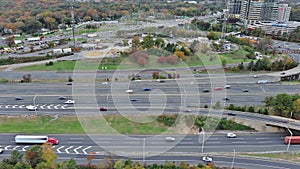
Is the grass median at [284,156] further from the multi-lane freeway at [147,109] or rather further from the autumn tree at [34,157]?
the autumn tree at [34,157]

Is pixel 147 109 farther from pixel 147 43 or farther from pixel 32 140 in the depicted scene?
pixel 147 43

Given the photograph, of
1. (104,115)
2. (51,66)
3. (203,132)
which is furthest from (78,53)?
(203,132)

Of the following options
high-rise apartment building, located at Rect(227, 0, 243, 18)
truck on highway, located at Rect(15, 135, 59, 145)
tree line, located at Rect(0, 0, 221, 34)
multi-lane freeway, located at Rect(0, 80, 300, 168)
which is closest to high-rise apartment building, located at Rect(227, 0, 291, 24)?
high-rise apartment building, located at Rect(227, 0, 243, 18)

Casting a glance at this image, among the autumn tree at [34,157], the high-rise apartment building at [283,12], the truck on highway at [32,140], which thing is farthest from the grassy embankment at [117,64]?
the high-rise apartment building at [283,12]

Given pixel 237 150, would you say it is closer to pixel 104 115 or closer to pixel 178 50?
pixel 104 115

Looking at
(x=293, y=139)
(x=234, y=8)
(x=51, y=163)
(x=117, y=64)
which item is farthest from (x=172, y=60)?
(x=234, y=8)

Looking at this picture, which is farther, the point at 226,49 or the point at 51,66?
the point at 226,49

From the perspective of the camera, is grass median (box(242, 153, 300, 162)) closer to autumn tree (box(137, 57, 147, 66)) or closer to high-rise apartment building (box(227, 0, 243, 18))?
autumn tree (box(137, 57, 147, 66))

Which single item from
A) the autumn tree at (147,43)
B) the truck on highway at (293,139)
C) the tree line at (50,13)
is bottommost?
the truck on highway at (293,139)
